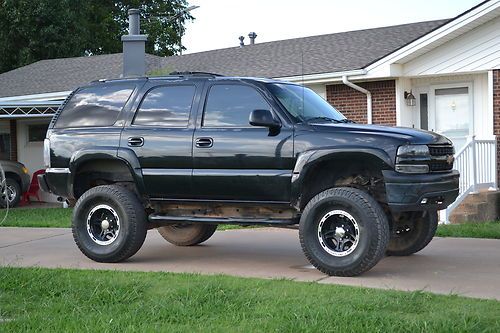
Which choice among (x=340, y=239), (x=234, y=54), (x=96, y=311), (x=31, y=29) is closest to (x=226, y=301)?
(x=96, y=311)

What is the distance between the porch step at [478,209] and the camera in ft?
40.6

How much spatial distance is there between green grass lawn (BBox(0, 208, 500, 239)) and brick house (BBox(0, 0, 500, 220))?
1.51 meters

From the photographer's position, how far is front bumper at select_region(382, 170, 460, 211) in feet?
23.7

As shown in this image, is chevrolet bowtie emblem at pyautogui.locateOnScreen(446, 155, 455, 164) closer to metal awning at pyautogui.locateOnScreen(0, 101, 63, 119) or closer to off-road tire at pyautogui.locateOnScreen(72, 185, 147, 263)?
off-road tire at pyautogui.locateOnScreen(72, 185, 147, 263)

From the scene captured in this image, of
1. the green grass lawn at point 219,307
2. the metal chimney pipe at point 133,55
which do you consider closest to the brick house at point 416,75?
the metal chimney pipe at point 133,55

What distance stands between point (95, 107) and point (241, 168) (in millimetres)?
2137

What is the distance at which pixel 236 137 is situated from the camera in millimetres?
7984

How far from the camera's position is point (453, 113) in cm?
1540

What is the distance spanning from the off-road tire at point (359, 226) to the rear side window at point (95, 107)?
2679 millimetres

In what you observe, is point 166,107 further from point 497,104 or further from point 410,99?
point 410,99

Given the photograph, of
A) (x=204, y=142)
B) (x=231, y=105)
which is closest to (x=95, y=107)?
(x=204, y=142)

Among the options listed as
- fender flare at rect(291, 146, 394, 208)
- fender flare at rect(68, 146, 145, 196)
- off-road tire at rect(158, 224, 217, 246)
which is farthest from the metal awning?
fender flare at rect(291, 146, 394, 208)

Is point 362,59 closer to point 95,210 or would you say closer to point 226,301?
point 95,210

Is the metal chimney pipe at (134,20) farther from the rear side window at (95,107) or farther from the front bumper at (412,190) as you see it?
the front bumper at (412,190)
